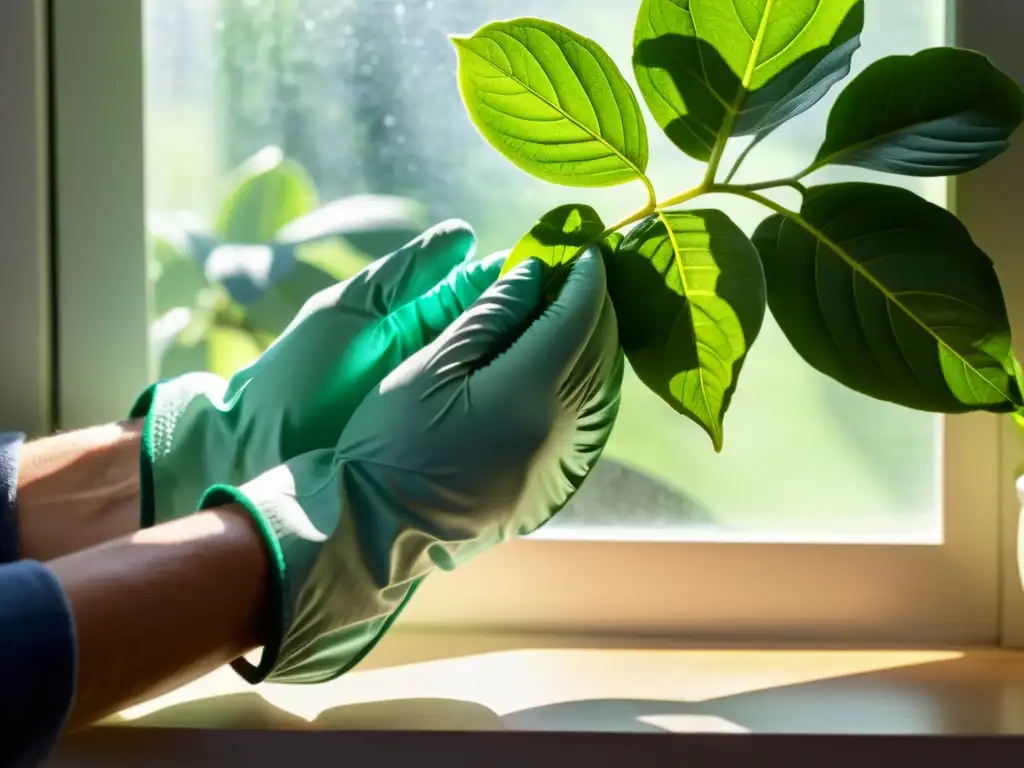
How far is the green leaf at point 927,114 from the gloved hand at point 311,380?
224 mm

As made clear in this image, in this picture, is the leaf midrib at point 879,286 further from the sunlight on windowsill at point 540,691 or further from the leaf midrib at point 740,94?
the sunlight on windowsill at point 540,691

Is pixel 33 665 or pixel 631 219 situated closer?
pixel 33 665

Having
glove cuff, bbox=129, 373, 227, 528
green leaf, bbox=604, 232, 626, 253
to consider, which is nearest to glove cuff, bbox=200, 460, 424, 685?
glove cuff, bbox=129, 373, 227, 528

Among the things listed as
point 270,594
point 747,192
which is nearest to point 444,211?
point 747,192

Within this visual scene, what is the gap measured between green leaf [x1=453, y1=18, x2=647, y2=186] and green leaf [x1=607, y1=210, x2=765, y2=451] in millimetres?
53

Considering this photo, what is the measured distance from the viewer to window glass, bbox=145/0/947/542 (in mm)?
744

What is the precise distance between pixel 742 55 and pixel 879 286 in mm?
150

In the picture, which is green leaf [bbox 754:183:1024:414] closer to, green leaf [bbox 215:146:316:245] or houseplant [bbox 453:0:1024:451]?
houseplant [bbox 453:0:1024:451]

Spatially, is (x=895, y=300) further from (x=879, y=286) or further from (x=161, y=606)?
(x=161, y=606)

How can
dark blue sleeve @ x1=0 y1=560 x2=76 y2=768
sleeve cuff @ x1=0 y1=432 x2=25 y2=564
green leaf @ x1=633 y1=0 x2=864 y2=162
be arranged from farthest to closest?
sleeve cuff @ x1=0 y1=432 x2=25 y2=564, green leaf @ x1=633 y1=0 x2=864 y2=162, dark blue sleeve @ x1=0 y1=560 x2=76 y2=768

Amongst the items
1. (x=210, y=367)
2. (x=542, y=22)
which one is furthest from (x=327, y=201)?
(x=542, y=22)

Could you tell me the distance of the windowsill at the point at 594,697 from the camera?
1.78ft

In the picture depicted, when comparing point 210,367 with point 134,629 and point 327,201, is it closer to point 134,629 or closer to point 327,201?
point 327,201

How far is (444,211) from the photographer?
0.75m
